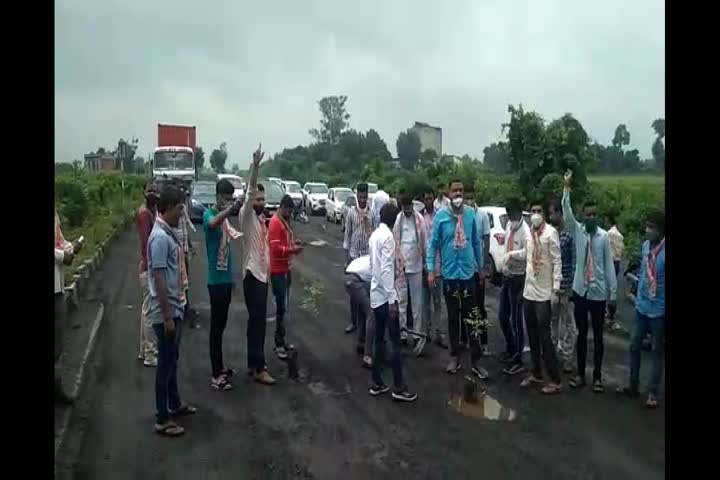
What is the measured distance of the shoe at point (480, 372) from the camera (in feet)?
26.4

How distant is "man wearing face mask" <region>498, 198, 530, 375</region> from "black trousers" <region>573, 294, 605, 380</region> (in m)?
0.72

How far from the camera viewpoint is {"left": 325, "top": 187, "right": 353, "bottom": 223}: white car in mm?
31453

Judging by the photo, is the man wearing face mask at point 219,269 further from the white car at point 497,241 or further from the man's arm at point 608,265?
the man's arm at point 608,265

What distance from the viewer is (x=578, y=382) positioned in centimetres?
784

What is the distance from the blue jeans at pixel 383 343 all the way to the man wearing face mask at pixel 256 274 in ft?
3.81

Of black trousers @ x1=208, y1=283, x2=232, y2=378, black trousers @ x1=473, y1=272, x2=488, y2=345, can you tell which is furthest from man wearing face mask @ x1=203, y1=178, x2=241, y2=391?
black trousers @ x1=473, y1=272, x2=488, y2=345

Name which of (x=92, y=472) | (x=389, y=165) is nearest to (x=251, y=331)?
(x=92, y=472)

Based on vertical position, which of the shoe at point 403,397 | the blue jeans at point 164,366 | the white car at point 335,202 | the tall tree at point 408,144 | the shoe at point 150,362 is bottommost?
the shoe at point 403,397

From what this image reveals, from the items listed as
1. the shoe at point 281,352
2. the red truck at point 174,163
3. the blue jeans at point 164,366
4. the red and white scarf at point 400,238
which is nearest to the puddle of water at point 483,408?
the red and white scarf at point 400,238

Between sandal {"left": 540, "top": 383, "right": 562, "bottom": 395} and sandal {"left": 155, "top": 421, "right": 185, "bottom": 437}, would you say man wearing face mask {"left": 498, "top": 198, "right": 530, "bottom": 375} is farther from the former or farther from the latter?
sandal {"left": 155, "top": 421, "right": 185, "bottom": 437}

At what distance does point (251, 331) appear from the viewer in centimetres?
771
